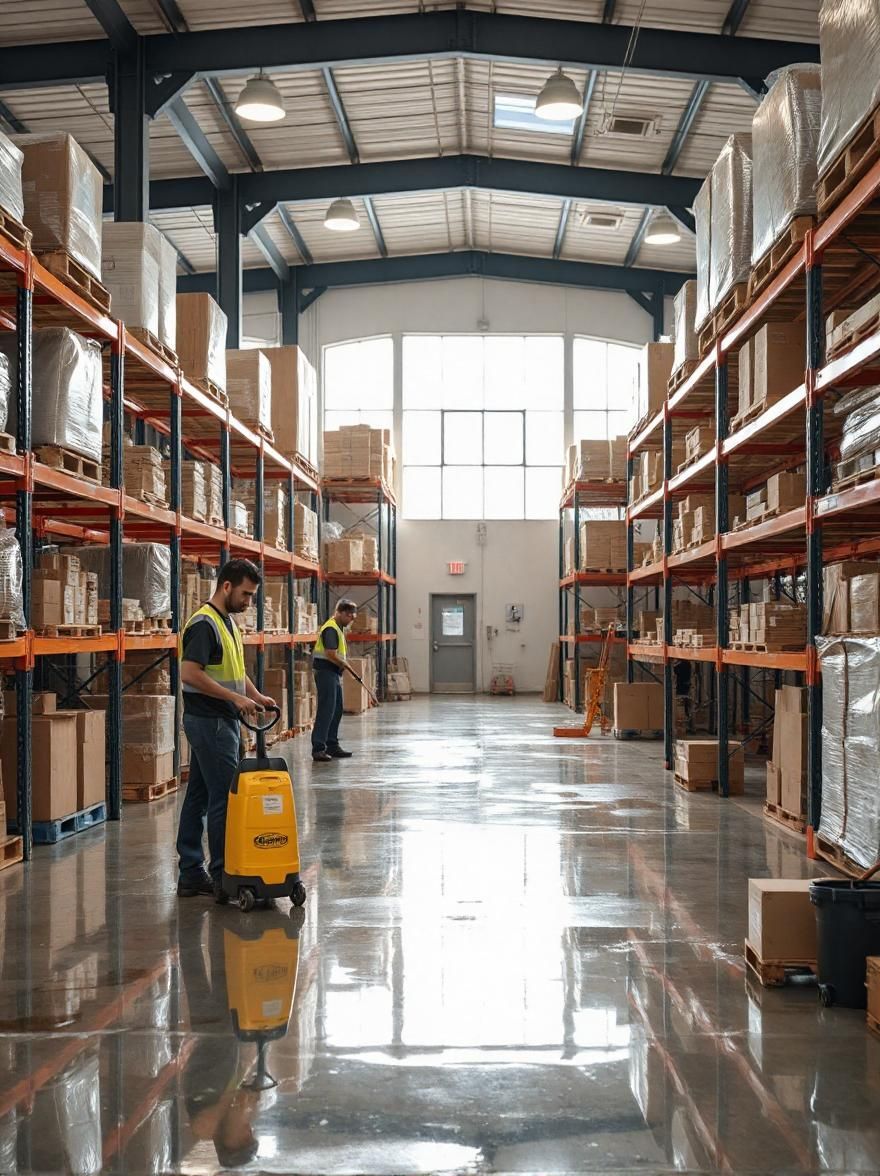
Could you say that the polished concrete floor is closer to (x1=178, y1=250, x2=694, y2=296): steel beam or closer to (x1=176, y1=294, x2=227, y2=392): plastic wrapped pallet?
(x1=176, y1=294, x2=227, y2=392): plastic wrapped pallet

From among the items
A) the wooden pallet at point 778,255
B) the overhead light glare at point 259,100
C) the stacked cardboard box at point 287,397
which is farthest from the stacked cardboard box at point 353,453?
the wooden pallet at point 778,255

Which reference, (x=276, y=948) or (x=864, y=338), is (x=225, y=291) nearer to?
(x=864, y=338)

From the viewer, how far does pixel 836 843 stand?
25.3 feet

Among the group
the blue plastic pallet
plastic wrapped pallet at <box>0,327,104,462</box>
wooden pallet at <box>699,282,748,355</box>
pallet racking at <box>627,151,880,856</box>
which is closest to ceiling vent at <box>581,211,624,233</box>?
pallet racking at <box>627,151,880,856</box>

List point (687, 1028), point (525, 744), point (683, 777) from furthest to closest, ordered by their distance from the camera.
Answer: point (525, 744), point (683, 777), point (687, 1028)

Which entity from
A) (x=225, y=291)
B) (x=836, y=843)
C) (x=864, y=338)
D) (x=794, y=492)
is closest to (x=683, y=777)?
(x=794, y=492)

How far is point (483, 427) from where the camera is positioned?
2922cm

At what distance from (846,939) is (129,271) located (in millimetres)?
8985

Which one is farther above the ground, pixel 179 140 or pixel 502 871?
pixel 179 140

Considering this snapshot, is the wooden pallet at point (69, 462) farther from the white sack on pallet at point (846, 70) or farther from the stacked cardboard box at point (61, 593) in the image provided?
the white sack on pallet at point (846, 70)

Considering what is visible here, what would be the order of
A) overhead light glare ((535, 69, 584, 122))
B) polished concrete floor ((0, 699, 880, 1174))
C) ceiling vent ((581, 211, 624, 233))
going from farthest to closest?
ceiling vent ((581, 211, 624, 233))
overhead light glare ((535, 69, 584, 122))
polished concrete floor ((0, 699, 880, 1174))

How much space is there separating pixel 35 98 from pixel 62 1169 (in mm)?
16873

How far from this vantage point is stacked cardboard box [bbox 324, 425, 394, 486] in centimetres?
2420

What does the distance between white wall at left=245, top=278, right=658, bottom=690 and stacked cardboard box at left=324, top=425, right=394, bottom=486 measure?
5060mm
